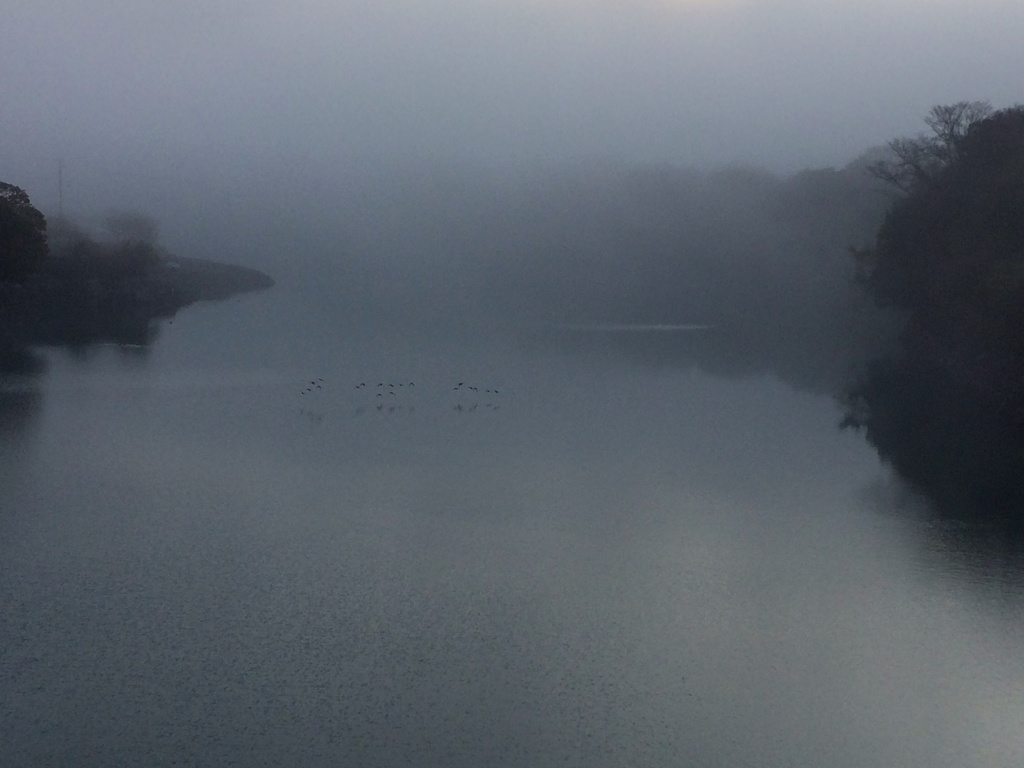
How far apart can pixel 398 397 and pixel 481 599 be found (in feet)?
43.4

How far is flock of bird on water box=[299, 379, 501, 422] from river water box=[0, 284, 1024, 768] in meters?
1.23

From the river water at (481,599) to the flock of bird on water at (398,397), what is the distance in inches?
48.5

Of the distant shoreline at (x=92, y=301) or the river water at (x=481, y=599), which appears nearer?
the river water at (x=481, y=599)

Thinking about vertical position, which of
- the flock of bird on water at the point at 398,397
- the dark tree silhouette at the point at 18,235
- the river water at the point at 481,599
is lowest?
the river water at the point at 481,599

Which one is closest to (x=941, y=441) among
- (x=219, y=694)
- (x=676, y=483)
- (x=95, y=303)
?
(x=676, y=483)

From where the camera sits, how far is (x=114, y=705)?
7.72m

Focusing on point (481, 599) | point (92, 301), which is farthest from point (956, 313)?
point (92, 301)

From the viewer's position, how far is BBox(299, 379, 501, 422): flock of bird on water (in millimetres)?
21500

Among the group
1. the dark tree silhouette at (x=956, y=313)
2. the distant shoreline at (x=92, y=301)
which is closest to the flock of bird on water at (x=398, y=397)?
the dark tree silhouette at (x=956, y=313)

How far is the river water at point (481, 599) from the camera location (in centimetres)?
751

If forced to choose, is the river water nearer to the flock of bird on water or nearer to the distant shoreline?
the flock of bird on water

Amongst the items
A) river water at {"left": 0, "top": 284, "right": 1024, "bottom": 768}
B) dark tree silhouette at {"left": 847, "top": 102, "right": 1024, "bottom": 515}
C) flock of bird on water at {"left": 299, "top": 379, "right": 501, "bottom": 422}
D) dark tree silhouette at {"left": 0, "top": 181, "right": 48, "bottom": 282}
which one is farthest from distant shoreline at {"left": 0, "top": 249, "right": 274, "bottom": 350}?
dark tree silhouette at {"left": 847, "top": 102, "right": 1024, "bottom": 515}

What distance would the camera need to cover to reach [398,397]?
23109 mm

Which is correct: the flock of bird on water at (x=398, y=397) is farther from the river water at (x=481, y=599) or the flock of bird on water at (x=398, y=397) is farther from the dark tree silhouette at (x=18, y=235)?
the dark tree silhouette at (x=18, y=235)
